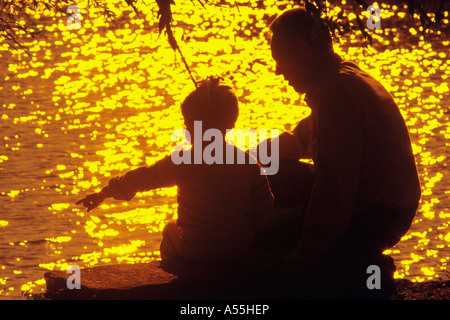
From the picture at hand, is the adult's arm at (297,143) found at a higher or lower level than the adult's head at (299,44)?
lower

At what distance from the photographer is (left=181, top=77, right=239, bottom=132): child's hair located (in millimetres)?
5051

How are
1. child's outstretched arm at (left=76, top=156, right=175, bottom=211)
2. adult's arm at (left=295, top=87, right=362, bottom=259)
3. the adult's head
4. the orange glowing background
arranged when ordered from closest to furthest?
adult's arm at (left=295, top=87, right=362, bottom=259)
the adult's head
child's outstretched arm at (left=76, top=156, right=175, bottom=211)
the orange glowing background

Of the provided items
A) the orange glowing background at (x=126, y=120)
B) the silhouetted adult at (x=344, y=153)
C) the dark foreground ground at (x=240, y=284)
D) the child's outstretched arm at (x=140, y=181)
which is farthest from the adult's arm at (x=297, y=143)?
the child's outstretched arm at (x=140, y=181)

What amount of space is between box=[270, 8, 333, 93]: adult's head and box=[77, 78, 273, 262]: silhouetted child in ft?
1.08

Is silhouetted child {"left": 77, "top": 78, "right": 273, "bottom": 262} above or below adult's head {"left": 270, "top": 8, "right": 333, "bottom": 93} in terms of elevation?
below

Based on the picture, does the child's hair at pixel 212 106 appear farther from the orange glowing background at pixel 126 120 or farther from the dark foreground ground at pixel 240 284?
the dark foreground ground at pixel 240 284

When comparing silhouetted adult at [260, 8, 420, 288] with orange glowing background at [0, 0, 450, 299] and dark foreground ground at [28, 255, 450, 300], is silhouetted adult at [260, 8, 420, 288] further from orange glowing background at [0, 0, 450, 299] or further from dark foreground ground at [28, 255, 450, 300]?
orange glowing background at [0, 0, 450, 299]

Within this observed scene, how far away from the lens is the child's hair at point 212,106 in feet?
16.6

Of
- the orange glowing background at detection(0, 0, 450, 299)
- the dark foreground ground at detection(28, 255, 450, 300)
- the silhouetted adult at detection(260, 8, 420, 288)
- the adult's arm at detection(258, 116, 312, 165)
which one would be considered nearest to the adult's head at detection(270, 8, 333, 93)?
the silhouetted adult at detection(260, 8, 420, 288)

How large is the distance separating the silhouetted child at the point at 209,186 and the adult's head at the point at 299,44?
0.33m

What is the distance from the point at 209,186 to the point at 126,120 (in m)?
12.6

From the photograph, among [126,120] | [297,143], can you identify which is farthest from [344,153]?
[126,120]

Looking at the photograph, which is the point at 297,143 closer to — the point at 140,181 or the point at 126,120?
the point at 140,181
